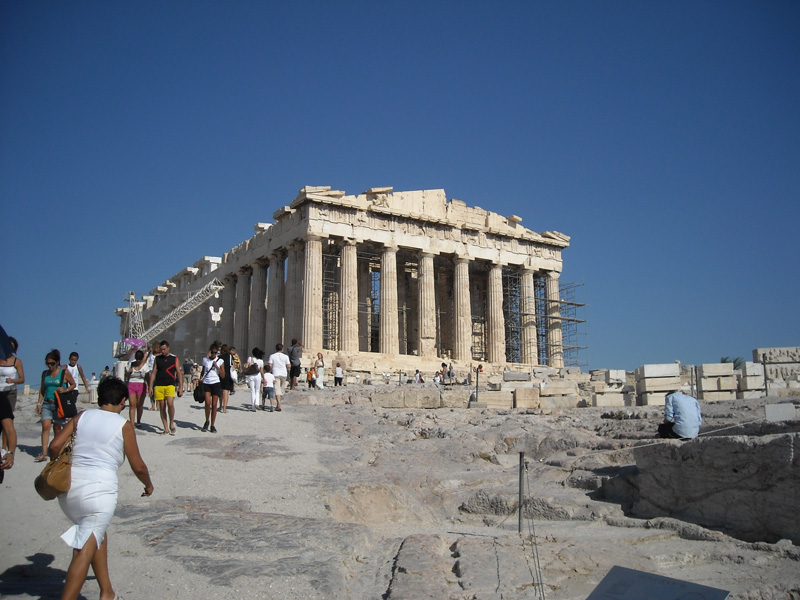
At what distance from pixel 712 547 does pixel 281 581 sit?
3.83m

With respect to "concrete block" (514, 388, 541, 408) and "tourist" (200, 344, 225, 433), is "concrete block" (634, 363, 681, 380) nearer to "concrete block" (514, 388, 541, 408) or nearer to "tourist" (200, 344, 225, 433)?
"concrete block" (514, 388, 541, 408)

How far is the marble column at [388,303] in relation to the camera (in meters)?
32.9

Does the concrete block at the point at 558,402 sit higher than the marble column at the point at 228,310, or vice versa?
the marble column at the point at 228,310

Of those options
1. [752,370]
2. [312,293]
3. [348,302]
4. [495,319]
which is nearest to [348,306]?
[348,302]

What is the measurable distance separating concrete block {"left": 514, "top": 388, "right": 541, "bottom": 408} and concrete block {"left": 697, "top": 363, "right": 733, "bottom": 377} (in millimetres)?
4311

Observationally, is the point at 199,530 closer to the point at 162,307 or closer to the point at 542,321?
the point at 542,321

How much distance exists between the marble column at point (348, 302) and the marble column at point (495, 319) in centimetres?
792

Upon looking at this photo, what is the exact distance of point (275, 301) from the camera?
34.2 m

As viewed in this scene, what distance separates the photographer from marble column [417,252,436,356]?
34.2 m

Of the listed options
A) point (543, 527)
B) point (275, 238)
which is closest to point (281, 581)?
point (543, 527)

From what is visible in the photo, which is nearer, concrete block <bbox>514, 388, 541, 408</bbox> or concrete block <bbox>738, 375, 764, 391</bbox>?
concrete block <bbox>738, 375, 764, 391</bbox>

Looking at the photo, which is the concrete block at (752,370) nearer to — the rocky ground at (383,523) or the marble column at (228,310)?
the rocky ground at (383,523)

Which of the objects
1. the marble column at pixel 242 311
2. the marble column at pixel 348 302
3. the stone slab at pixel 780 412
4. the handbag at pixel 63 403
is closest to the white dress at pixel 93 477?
the handbag at pixel 63 403

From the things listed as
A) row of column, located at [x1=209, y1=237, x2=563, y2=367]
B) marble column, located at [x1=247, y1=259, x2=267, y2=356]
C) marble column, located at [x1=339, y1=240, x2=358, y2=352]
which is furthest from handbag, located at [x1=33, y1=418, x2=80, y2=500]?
marble column, located at [x1=247, y1=259, x2=267, y2=356]
